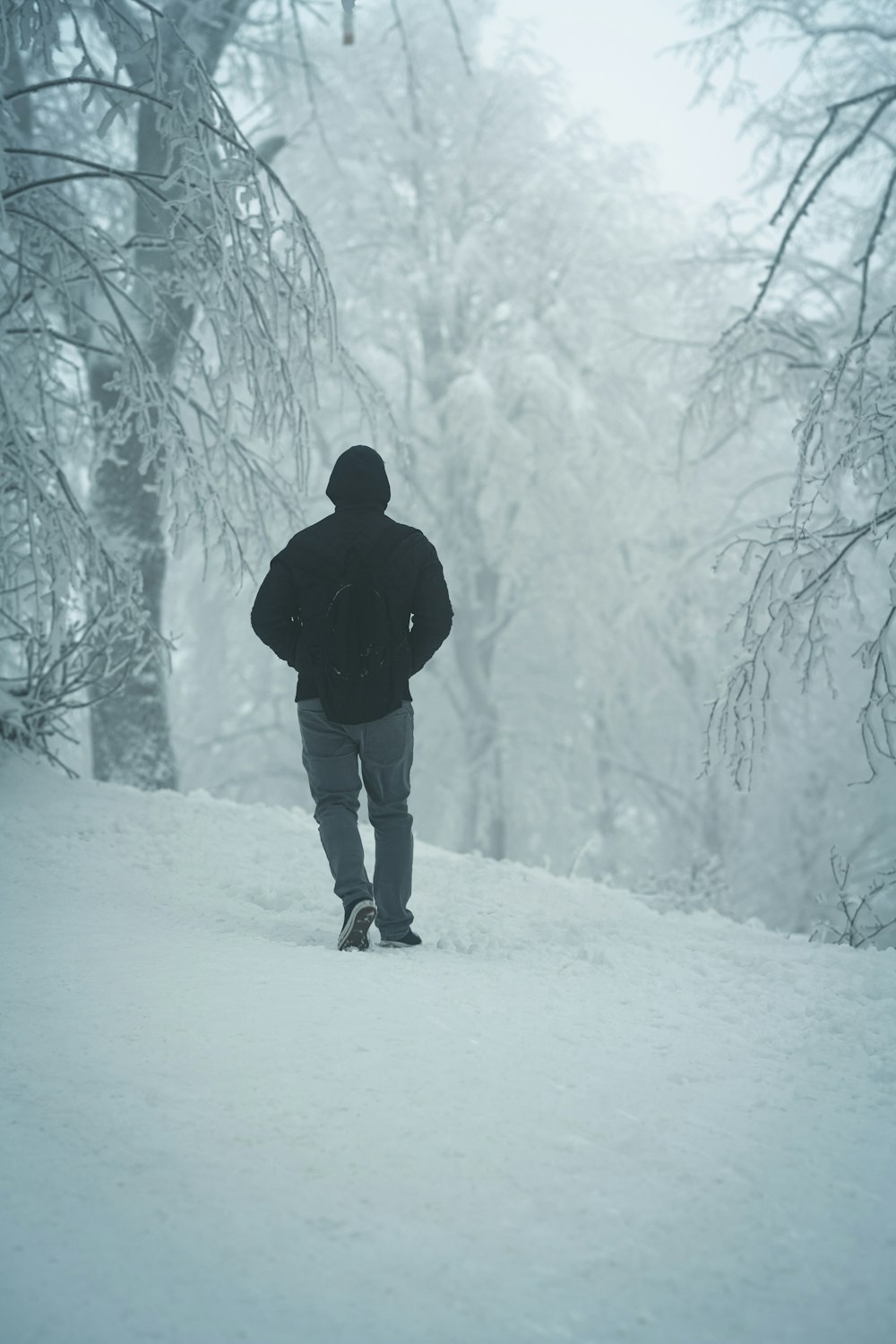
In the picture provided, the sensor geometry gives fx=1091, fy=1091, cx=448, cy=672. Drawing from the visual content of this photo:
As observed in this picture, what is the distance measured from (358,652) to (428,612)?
30cm

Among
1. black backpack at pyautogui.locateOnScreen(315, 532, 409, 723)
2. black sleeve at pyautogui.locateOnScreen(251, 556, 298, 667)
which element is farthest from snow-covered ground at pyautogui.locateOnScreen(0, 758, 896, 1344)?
black sleeve at pyautogui.locateOnScreen(251, 556, 298, 667)

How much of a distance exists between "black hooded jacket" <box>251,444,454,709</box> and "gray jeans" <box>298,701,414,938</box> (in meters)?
0.14

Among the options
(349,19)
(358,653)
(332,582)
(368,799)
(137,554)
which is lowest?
(368,799)

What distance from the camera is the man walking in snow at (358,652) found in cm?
377

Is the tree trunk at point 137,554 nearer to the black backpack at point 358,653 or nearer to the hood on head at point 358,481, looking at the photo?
the hood on head at point 358,481

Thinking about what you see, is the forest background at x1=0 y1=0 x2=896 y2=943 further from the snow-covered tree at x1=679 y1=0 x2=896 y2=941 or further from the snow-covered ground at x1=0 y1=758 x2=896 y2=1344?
the snow-covered ground at x1=0 y1=758 x2=896 y2=1344

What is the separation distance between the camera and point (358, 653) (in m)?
3.75

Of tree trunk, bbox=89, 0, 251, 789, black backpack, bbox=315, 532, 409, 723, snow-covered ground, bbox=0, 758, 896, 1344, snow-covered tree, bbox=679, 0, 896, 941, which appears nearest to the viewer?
snow-covered ground, bbox=0, 758, 896, 1344

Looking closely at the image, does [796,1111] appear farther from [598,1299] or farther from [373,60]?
[373,60]

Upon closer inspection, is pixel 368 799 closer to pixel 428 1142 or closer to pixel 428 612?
pixel 428 612

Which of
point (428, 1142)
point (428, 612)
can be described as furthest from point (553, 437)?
point (428, 1142)

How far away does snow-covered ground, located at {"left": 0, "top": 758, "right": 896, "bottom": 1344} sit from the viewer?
1643mm

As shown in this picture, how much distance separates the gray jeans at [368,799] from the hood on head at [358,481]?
748 millimetres

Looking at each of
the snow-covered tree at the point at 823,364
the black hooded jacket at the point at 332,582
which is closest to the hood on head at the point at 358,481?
the black hooded jacket at the point at 332,582
